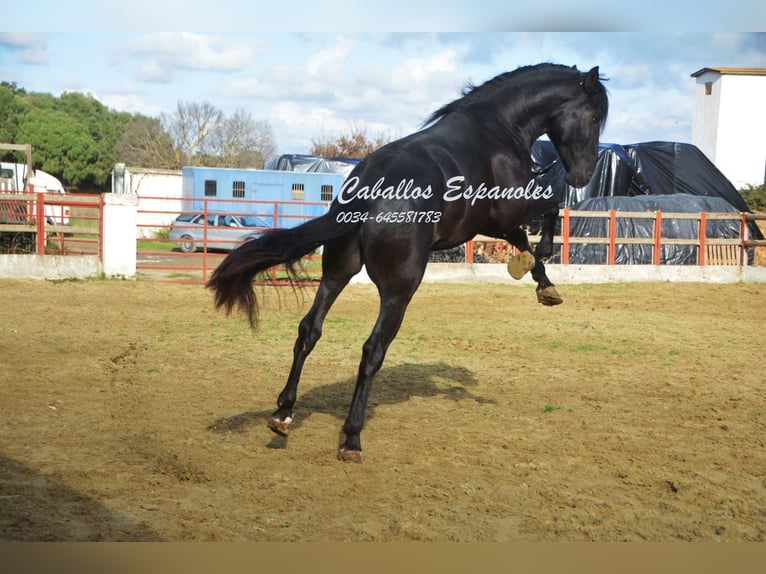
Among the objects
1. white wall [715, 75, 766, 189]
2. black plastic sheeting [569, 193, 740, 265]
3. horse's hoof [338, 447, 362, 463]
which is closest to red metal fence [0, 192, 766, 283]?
black plastic sheeting [569, 193, 740, 265]

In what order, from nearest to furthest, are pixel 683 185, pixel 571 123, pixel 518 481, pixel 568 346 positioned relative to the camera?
pixel 518 481 < pixel 571 123 < pixel 568 346 < pixel 683 185

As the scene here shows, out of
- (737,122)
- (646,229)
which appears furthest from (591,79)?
(737,122)

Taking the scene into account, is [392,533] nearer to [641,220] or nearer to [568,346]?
[568,346]

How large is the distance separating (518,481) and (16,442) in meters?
3.01

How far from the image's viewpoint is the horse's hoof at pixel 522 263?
5.67m

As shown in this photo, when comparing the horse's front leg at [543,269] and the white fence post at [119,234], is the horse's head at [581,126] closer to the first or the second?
the horse's front leg at [543,269]

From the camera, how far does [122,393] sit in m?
6.10

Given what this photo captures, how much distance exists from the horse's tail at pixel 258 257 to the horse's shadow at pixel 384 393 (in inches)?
37.6

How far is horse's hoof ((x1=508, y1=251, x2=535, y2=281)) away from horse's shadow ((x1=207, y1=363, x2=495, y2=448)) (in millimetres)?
1077

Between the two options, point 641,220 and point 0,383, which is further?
point 641,220

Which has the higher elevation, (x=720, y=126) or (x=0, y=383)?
(x=720, y=126)

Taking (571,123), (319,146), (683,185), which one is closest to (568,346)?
(571,123)

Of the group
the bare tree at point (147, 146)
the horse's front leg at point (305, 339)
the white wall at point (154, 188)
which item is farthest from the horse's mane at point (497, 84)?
the bare tree at point (147, 146)

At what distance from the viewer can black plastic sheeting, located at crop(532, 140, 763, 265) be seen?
17.8 metres
